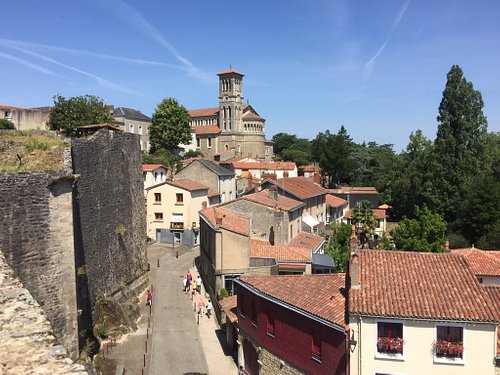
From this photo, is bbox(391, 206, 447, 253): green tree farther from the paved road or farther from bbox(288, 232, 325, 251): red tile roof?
the paved road

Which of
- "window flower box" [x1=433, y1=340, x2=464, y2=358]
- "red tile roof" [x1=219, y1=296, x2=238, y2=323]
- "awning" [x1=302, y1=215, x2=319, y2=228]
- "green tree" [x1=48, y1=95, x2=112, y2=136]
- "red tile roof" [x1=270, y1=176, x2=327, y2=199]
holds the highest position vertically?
"green tree" [x1=48, y1=95, x2=112, y2=136]

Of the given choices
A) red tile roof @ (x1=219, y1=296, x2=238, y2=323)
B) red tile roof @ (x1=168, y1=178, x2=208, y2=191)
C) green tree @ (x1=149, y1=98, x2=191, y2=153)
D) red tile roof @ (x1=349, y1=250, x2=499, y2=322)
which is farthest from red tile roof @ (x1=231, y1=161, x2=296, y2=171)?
red tile roof @ (x1=349, y1=250, x2=499, y2=322)

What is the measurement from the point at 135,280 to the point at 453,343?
18.9 meters

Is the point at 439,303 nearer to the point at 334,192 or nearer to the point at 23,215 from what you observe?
the point at 23,215

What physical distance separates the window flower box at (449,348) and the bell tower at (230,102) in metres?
88.6

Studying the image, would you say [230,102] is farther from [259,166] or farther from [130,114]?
[259,166]

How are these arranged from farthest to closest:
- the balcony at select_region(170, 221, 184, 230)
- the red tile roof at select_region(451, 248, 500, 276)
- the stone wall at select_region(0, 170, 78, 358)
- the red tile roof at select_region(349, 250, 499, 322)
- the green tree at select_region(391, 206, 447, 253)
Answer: the balcony at select_region(170, 221, 184, 230)
the green tree at select_region(391, 206, 447, 253)
the red tile roof at select_region(451, 248, 500, 276)
the red tile roof at select_region(349, 250, 499, 322)
the stone wall at select_region(0, 170, 78, 358)

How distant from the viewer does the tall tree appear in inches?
1978

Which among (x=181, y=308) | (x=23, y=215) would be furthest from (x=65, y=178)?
(x=181, y=308)

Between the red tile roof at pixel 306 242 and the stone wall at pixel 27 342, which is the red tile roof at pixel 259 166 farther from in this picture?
the stone wall at pixel 27 342

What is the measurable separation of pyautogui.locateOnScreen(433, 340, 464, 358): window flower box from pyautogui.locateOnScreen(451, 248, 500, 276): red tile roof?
11089 millimetres

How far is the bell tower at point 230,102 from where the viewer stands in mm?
101125

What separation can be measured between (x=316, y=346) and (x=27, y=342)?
11.7 meters

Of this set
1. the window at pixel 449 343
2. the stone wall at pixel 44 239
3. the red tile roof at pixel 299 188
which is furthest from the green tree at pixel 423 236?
the stone wall at pixel 44 239
